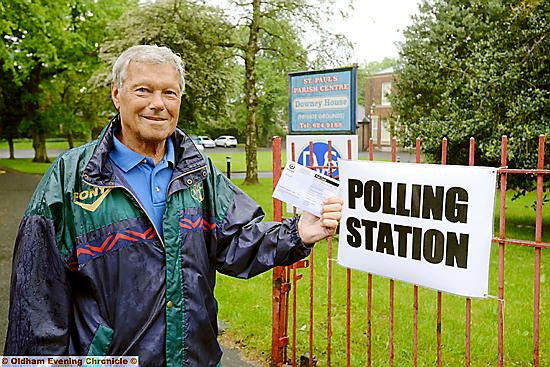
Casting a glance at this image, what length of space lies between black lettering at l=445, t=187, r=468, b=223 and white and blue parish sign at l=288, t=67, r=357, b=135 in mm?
5064

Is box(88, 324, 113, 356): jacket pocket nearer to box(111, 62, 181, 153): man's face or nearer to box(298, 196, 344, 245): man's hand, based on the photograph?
box(111, 62, 181, 153): man's face

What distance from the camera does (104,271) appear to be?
83.7 inches

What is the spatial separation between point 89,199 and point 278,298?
2.48m

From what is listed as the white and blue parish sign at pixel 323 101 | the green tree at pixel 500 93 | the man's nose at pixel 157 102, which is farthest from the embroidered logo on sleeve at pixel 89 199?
the green tree at pixel 500 93

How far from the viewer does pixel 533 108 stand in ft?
31.6

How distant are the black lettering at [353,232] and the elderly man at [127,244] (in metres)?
1.11

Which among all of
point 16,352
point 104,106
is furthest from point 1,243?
point 104,106

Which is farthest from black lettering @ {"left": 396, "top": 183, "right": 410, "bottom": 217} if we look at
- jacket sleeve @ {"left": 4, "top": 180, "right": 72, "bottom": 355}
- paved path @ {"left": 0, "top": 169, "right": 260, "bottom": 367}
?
paved path @ {"left": 0, "top": 169, "right": 260, "bottom": 367}

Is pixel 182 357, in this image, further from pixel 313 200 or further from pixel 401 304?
pixel 401 304

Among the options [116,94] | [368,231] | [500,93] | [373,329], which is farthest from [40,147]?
[116,94]

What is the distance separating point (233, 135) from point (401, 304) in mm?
55029

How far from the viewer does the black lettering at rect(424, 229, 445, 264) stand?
3.11 m

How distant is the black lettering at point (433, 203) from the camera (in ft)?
10.2

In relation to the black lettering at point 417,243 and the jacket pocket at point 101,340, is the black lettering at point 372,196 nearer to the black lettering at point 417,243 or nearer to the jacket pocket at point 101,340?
the black lettering at point 417,243
